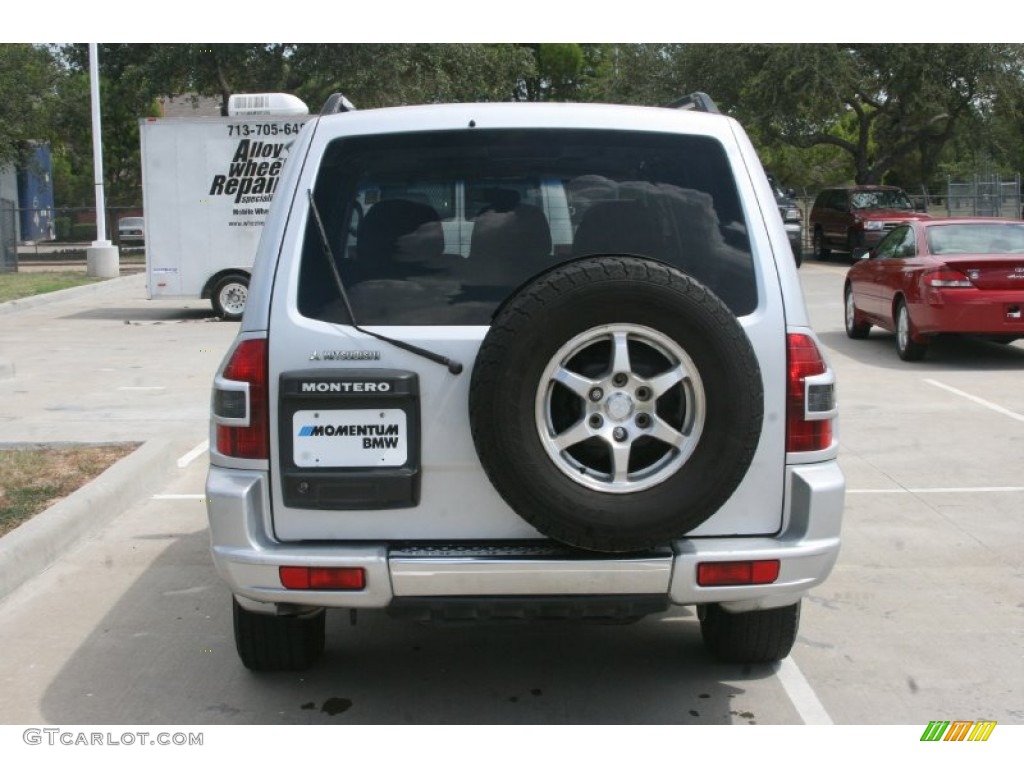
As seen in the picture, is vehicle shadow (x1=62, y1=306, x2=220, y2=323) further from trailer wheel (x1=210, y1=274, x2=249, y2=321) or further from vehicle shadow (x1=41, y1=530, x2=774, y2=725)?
vehicle shadow (x1=41, y1=530, x2=774, y2=725)

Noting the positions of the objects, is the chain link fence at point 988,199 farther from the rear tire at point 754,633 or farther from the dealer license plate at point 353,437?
the dealer license plate at point 353,437

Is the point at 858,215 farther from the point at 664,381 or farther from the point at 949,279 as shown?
the point at 664,381

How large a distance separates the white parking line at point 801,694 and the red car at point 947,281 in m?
8.52

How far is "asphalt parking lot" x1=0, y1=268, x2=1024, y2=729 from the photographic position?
450 cm

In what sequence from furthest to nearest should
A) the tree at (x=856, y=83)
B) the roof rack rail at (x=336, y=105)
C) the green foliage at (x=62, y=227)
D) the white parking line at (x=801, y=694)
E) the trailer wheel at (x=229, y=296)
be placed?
the green foliage at (x=62, y=227) < the tree at (x=856, y=83) < the trailer wheel at (x=229, y=296) < the roof rack rail at (x=336, y=105) < the white parking line at (x=801, y=694)

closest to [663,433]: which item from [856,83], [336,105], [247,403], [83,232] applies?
[247,403]

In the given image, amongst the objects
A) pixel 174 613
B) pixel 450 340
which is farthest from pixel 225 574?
pixel 174 613

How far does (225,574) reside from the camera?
4.04 m

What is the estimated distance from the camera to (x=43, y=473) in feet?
26.0

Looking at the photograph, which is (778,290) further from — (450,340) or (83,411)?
(83,411)

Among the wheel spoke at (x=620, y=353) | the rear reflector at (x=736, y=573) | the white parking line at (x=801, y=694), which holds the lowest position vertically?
the white parking line at (x=801, y=694)

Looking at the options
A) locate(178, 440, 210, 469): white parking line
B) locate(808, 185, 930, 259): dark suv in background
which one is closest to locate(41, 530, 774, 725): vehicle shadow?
locate(178, 440, 210, 469): white parking line

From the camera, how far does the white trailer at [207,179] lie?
1848 centimetres

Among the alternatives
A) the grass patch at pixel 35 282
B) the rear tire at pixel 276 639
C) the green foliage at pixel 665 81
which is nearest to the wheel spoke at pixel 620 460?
the rear tire at pixel 276 639
